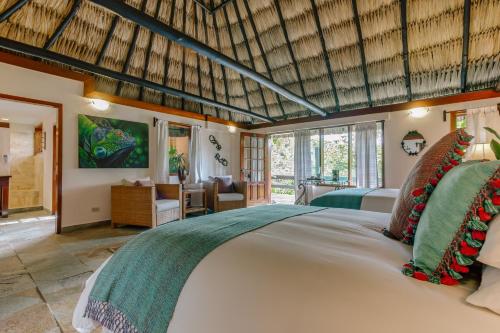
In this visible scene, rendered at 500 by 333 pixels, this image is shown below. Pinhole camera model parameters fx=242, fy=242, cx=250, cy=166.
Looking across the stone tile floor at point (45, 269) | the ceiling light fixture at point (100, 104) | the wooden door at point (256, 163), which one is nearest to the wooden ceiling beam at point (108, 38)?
the ceiling light fixture at point (100, 104)

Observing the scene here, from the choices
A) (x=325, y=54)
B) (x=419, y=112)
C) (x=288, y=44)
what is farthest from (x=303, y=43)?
(x=419, y=112)

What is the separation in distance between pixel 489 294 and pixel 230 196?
4946 millimetres

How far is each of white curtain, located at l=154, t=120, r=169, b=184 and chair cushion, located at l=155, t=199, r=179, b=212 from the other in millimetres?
800

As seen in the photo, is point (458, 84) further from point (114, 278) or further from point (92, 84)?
point (92, 84)

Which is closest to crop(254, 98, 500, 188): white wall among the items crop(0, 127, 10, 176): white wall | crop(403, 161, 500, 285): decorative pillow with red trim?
crop(403, 161, 500, 285): decorative pillow with red trim

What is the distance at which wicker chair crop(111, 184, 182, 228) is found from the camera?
3986 mm

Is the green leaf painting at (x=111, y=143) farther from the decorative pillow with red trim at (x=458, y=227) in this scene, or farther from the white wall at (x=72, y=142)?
the decorative pillow with red trim at (x=458, y=227)

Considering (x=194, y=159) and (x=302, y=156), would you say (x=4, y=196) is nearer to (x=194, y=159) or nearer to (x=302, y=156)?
(x=194, y=159)

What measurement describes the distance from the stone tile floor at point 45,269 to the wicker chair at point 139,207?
210 mm

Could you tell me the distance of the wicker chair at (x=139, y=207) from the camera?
3986 millimetres

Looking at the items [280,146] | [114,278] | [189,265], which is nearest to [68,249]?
[114,278]

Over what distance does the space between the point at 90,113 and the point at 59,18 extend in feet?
4.70

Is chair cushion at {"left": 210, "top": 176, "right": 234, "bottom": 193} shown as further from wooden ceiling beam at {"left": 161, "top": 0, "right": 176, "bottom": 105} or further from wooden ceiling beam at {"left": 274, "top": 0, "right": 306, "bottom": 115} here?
wooden ceiling beam at {"left": 274, "top": 0, "right": 306, "bottom": 115}

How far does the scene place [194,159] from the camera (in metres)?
5.83
